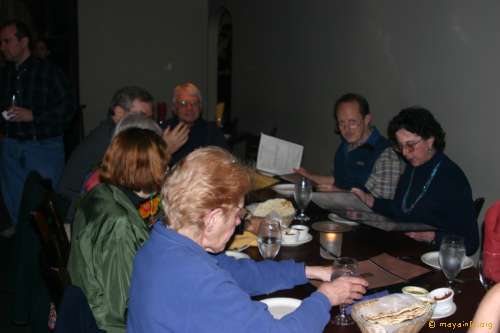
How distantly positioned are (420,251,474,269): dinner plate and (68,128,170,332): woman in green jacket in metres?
1.00

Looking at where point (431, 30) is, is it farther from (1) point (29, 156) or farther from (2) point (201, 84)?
(2) point (201, 84)

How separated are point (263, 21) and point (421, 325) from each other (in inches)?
218

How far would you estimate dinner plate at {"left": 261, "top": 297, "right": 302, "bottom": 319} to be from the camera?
1.65m

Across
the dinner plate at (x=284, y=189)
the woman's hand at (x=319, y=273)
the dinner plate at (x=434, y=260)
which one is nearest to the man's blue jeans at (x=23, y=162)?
the dinner plate at (x=284, y=189)

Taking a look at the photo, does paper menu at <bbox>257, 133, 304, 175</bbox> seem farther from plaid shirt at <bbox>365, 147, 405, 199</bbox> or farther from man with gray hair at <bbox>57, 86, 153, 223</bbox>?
man with gray hair at <bbox>57, 86, 153, 223</bbox>

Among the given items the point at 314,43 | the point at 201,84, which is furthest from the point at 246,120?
the point at 314,43

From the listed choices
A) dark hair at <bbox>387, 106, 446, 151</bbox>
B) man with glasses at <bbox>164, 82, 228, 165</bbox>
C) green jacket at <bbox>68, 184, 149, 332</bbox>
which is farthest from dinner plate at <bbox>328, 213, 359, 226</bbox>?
man with glasses at <bbox>164, 82, 228, 165</bbox>

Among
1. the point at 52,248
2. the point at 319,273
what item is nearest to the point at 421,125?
the point at 319,273

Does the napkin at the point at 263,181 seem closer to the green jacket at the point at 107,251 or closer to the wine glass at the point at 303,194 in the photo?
the wine glass at the point at 303,194

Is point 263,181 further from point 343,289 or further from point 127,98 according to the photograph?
point 343,289

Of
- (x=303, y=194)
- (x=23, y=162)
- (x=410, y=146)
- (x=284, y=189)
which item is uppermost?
(x=410, y=146)

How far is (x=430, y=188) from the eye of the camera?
269 cm

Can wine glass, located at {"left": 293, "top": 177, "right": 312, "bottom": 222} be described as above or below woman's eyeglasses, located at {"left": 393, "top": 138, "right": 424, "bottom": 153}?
below

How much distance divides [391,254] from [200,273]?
1085mm
